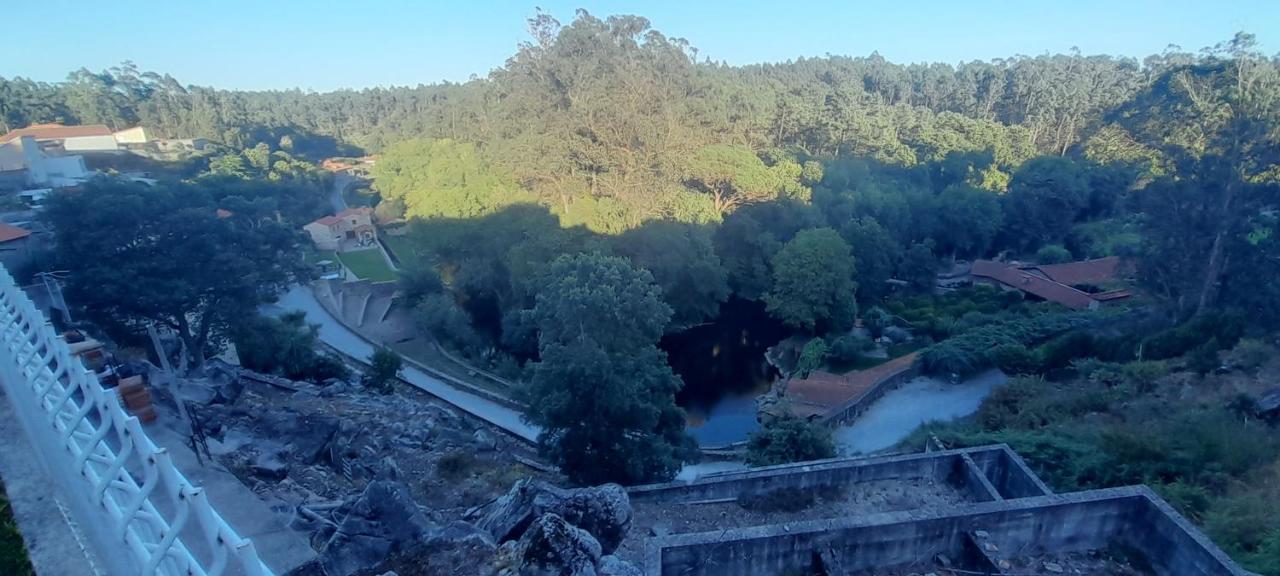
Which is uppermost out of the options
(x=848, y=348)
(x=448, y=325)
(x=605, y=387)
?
(x=605, y=387)

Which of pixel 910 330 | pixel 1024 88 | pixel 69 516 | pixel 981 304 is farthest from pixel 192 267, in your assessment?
pixel 1024 88

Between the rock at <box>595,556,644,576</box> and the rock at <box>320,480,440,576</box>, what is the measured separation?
5.40 ft

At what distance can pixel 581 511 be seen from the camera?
6.68m

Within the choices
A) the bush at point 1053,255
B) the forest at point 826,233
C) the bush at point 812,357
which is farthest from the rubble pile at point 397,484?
the bush at point 1053,255

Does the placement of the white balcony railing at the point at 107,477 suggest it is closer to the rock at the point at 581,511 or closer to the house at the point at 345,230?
the rock at the point at 581,511

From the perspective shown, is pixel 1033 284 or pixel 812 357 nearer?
pixel 812 357

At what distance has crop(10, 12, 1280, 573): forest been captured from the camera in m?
11.9

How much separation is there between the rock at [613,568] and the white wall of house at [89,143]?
48.0m

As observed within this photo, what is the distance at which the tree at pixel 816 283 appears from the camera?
2391 centimetres

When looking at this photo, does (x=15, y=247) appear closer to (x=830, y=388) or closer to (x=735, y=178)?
(x=830, y=388)

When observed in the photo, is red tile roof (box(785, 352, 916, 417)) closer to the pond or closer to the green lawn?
the pond

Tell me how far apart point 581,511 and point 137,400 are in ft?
20.8

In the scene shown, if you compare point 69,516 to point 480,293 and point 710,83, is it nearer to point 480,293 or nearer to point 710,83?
point 480,293

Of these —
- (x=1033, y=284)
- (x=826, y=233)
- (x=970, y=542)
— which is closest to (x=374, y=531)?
(x=970, y=542)
